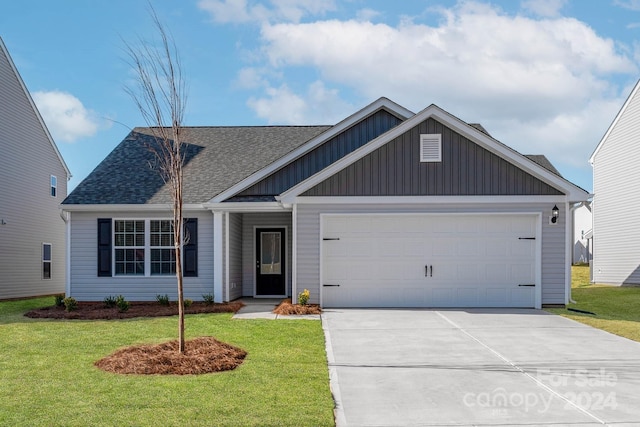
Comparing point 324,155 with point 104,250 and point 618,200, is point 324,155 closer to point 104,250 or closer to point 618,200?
point 104,250

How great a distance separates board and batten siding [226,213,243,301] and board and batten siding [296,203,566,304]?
8.44 feet

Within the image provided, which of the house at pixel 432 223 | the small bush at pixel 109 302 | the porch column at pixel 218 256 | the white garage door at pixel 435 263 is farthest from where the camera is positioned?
the porch column at pixel 218 256

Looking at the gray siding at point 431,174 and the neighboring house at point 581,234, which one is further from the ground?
the gray siding at point 431,174

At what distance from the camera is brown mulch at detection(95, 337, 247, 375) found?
741 centimetres

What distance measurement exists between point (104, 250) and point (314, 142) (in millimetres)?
6491

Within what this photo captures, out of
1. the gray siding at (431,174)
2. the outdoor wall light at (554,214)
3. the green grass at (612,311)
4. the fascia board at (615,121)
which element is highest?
the fascia board at (615,121)

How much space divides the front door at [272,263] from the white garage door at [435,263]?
11.7 feet

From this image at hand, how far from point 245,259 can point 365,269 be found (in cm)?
471

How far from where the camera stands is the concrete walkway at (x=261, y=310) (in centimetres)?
1237

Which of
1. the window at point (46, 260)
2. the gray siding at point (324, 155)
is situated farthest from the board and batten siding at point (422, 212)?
the window at point (46, 260)

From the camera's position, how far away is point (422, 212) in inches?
535

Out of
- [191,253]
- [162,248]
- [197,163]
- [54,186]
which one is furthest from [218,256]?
[54,186]

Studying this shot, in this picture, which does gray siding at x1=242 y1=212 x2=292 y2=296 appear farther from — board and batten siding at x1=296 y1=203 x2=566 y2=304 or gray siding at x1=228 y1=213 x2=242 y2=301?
board and batten siding at x1=296 y1=203 x2=566 y2=304

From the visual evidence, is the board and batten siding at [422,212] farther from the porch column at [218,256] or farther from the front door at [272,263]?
the front door at [272,263]
